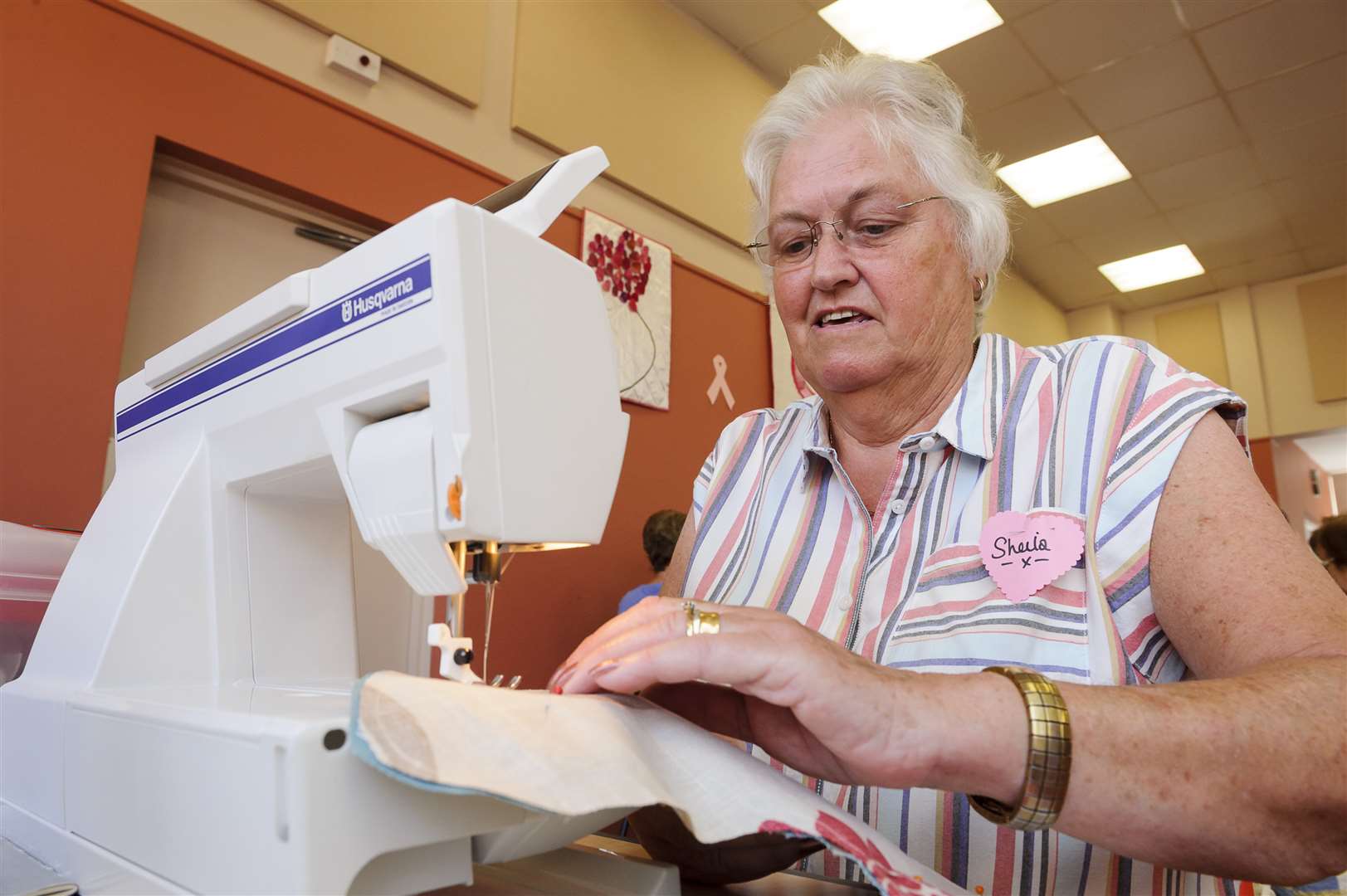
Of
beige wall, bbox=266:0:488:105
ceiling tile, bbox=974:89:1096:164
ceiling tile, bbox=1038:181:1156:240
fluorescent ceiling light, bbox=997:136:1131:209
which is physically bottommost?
beige wall, bbox=266:0:488:105

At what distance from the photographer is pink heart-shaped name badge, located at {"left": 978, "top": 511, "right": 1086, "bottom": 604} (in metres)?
0.88

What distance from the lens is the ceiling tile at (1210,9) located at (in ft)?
11.6

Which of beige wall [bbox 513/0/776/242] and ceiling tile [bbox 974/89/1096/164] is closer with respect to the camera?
beige wall [bbox 513/0/776/242]

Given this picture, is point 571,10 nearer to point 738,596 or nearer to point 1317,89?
point 738,596

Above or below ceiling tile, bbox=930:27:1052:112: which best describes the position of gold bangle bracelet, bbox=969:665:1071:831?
below

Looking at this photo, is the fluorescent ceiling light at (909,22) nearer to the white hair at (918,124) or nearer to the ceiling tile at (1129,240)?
the ceiling tile at (1129,240)

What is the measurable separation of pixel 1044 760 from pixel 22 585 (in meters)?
1.17

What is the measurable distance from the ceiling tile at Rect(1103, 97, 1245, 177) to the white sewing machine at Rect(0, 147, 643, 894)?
15.1 ft

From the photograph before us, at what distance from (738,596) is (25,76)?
5.85ft

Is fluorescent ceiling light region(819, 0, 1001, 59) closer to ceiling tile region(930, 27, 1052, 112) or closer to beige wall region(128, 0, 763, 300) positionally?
ceiling tile region(930, 27, 1052, 112)

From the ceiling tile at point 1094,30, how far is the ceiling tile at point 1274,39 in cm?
23

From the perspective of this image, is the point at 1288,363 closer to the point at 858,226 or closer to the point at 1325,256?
the point at 1325,256

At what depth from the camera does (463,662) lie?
658mm

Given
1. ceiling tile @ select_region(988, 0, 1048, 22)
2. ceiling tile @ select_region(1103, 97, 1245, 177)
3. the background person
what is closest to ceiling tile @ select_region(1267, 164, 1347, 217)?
ceiling tile @ select_region(1103, 97, 1245, 177)
